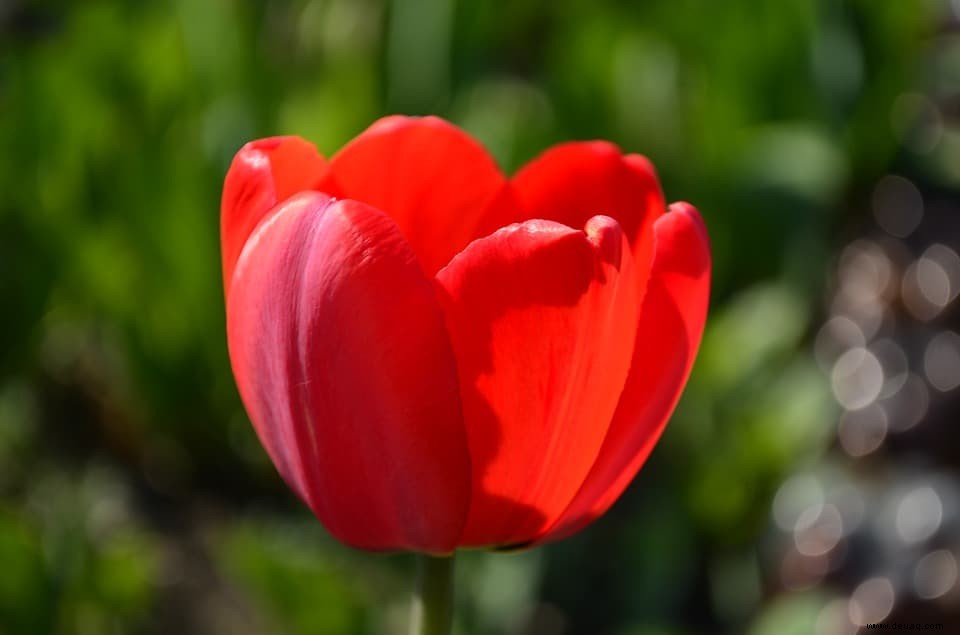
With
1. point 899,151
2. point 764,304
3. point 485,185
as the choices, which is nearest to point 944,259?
point 899,151

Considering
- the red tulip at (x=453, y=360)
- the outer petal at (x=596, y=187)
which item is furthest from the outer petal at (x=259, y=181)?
the outer petal at (x=596, y=187)

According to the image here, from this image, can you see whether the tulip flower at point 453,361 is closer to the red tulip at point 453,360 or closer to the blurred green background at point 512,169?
the red tulip at point 453,360

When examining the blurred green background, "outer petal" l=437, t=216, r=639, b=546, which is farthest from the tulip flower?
the blurred green background

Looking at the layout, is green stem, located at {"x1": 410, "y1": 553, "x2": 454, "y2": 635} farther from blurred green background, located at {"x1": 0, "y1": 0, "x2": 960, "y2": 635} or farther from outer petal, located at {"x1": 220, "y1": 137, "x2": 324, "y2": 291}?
blurred green background, located at {"x1": 0, "y1": 0, "x2": 960, "y2": 635}

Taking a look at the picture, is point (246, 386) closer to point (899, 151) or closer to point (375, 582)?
point (375, 582)

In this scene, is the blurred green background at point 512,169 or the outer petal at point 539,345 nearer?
the outer petal at point 539,345
